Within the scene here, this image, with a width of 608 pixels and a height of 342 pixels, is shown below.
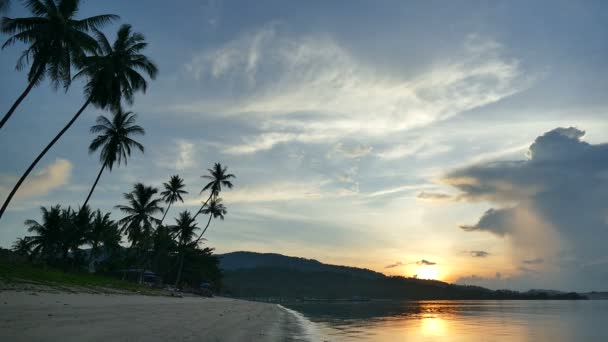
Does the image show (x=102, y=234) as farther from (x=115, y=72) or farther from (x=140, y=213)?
(x=115, y=72)

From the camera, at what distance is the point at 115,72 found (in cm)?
3266

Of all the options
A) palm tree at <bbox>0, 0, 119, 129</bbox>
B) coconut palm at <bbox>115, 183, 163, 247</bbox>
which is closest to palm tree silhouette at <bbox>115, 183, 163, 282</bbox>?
coconut palm at <bbox>115, 183, 163, 247</bbox>

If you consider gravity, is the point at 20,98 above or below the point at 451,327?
above

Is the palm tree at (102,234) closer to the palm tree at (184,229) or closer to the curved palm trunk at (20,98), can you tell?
the palm tree at (184,229)

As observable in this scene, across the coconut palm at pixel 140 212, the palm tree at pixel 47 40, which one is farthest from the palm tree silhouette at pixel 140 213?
the palm tree at pixel 47 40

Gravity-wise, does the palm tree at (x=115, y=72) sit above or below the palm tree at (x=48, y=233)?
above

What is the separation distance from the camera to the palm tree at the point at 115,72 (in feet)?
102

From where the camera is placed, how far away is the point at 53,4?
86.1 ft

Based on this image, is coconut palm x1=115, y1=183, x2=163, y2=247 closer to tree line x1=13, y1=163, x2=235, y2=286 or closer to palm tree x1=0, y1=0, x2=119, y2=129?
tree line x1=13, y1=163, x2=235, y2=286

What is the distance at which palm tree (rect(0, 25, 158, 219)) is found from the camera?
3097 centimetres

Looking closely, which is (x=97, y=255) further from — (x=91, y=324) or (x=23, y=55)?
(x=91, y=324)

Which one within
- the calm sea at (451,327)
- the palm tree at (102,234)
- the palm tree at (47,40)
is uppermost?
the palm tree at (47,40)

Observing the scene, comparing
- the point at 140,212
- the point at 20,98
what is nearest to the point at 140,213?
the point at 140,212

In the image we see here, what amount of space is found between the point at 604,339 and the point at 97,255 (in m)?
62.0
